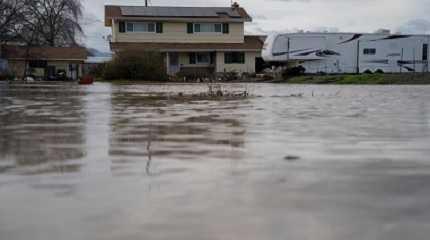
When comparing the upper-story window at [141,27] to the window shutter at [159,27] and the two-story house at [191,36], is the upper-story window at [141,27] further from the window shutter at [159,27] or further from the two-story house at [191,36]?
the window shutter at [159,27]

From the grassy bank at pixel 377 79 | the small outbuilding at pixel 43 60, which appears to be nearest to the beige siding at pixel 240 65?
the small outbuilding at pixel 43 60

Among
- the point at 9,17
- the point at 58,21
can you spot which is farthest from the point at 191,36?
the point at 58,21

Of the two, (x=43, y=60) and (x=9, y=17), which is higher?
(x=9, y=17)

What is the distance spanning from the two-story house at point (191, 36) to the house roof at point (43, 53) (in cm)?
982

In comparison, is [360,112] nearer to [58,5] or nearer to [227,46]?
[227,46]

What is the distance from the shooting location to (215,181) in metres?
5.09

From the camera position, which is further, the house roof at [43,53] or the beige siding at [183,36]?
the house roof at [43,53]

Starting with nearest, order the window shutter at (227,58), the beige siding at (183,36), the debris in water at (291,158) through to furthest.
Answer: the debris in water at (291,158) < the beige siding at (183,36) < the window shutter at (227,58)

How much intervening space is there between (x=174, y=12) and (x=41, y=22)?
18.1m

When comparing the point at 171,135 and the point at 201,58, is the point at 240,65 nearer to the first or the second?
the point at 201,58

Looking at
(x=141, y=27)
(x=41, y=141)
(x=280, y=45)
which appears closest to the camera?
(x=41, y=141)

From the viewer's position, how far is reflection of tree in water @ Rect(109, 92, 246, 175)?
21.2ft

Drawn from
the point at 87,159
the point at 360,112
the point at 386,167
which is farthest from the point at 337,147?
the point at 360,112

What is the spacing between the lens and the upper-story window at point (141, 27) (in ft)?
165
